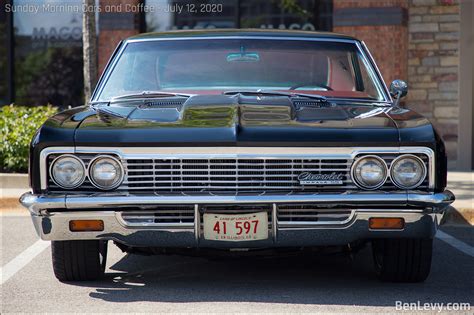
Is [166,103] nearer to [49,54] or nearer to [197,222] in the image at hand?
[197,222]

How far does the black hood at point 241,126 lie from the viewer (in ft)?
16.8

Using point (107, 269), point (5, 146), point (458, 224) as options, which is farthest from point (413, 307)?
point (5, 146)

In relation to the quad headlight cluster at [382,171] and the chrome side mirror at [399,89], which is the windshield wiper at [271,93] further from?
the quad headlight cluster at [382,171]

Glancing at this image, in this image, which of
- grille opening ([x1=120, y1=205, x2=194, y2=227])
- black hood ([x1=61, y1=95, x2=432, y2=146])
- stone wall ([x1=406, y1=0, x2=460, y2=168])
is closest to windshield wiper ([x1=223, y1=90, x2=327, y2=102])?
black hood ([x1=61, y1=95, x2=432, y2=146])

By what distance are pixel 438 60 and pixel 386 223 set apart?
9.14m

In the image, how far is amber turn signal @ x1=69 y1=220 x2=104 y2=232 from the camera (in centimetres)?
518

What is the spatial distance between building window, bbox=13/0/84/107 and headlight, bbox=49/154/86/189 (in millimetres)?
10245

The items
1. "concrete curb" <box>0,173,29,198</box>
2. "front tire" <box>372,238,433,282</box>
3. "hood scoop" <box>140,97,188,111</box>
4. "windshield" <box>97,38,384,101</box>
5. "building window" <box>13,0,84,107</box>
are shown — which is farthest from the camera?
"building window" <box>13,0,84,107</box>

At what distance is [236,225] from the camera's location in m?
5.09

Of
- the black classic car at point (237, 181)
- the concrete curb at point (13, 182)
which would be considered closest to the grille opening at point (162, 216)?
the black classic car at point (237, 181)

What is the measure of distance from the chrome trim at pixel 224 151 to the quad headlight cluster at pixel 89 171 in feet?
0.15

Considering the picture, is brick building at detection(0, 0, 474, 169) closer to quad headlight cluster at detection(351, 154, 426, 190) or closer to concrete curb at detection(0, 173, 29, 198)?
concrete curb at detection(0, 173, 29, 198)

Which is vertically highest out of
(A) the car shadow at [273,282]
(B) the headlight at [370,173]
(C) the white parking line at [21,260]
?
(B) the headlight at [370,173]

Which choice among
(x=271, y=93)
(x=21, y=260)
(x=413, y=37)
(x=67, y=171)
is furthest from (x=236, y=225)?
(x=413, y=37)
